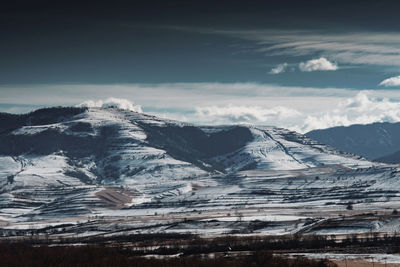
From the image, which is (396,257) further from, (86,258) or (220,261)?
(86,258)

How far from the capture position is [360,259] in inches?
7136

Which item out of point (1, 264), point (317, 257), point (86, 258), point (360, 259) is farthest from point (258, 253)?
point (1, 264)

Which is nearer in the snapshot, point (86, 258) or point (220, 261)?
point (220, 261)

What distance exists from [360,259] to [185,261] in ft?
142

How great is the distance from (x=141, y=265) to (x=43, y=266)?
3161cm

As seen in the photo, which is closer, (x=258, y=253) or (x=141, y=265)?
(x=141, y=265)

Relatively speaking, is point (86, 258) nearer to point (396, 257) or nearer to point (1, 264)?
point (1, 264)

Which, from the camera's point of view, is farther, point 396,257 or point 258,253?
point 258,253

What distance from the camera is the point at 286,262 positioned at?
17062 centimetres

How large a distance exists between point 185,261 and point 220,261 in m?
10.2

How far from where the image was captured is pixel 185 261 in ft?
595

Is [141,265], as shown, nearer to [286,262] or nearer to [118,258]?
[118,258]

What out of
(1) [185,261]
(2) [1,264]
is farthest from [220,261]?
(2) [1,264]

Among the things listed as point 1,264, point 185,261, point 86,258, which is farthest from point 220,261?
point 1,264
